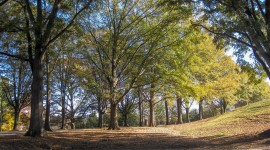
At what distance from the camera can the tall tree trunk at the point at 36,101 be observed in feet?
45.6

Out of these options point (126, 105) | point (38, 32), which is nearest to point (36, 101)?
point (38, 32)

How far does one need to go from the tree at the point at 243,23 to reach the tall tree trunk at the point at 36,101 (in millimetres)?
9654

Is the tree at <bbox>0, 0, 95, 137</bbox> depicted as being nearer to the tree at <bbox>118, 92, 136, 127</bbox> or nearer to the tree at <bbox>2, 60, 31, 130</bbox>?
the tree at <bbox>2, 60, 31, 130</bbox>

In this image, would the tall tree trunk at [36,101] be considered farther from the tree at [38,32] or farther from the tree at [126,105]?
the tree at [126,105]

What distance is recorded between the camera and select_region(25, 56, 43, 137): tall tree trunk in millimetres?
13898

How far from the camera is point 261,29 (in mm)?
12602

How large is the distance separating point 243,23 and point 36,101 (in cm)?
1131

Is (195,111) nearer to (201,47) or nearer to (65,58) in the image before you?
(201,47)

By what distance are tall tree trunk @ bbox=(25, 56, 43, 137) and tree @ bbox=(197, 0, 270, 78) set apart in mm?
9654

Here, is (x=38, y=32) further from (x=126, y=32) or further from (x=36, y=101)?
(x=126, y=32)

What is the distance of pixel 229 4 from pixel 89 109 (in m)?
35.8

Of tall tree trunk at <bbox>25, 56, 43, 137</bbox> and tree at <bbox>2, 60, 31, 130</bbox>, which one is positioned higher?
tree at <bbox>2, 60, 31, 130</bbox>

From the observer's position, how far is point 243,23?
12.4m

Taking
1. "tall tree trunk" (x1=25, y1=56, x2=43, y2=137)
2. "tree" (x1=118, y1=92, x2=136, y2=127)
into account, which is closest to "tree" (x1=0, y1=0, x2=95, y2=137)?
"tall tree trunk" (x1=25, y1=56, x2=43, y2=137)
